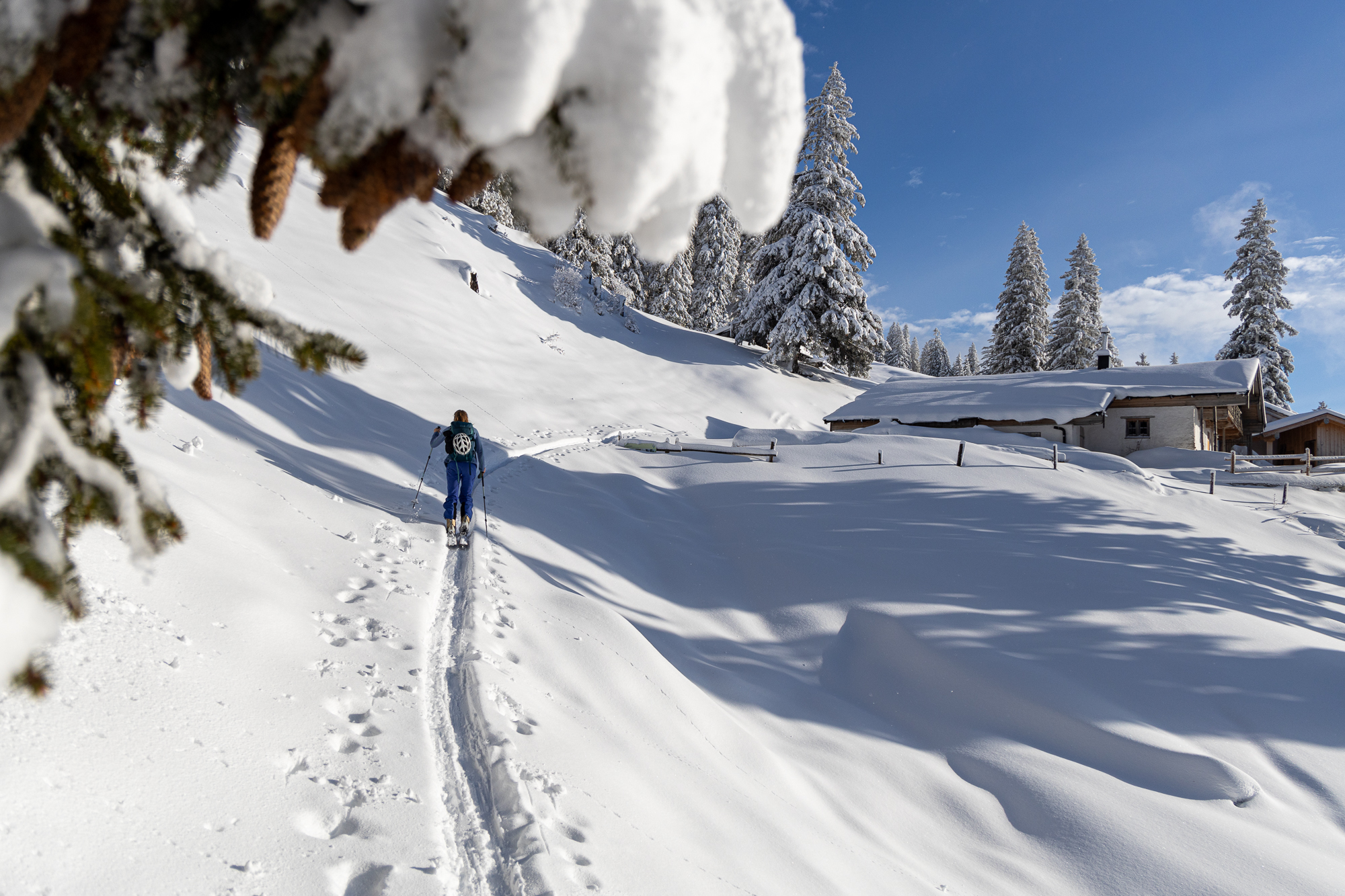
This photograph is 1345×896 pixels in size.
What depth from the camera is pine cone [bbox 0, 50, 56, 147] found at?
0.82m

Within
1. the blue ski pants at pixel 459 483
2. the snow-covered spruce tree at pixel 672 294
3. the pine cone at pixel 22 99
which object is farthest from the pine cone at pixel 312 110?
the snow-covered spruce tree at pixel 672 294

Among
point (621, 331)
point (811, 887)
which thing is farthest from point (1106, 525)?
point (621, 331)

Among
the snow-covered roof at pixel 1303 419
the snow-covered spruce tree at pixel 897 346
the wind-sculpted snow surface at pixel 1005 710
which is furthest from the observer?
the snow-covered spruce tree at pixel 897 346

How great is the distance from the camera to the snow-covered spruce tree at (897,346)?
76.3 meters

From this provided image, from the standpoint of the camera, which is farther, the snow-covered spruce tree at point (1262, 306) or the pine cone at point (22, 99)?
the snow-covered spruce tree at point (1262, 306)

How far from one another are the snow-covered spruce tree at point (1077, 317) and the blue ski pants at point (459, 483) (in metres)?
41.6

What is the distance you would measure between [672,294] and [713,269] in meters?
3.77

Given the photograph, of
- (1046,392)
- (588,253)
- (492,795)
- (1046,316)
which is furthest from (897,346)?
(492,795)

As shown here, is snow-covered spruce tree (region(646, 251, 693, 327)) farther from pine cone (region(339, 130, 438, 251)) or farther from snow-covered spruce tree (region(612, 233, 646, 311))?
pine cone (region(339, 130, 438, 251))

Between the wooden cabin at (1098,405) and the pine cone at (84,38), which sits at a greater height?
the wooden cabin at (1098,405)

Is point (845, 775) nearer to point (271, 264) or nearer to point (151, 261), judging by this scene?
point (151, 261)

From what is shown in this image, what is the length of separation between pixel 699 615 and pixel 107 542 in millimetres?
6331

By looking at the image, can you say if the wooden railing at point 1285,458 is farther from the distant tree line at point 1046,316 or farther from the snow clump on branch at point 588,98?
the snow clump on branch at point 588,98

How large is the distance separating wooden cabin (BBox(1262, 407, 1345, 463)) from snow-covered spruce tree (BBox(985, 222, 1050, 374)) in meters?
12.3
